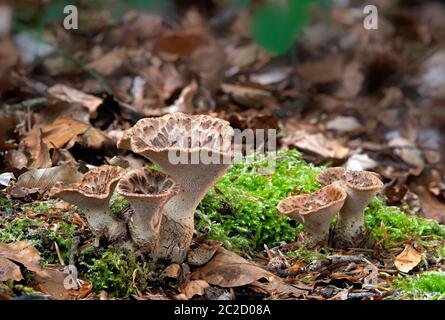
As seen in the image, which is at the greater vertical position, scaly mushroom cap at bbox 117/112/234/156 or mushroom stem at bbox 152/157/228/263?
scaly mushroom cap at bbox 117/112/234/156

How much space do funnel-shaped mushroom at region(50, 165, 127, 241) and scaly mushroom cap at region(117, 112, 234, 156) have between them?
0.51 feet

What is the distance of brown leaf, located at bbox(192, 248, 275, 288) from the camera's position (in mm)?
2666

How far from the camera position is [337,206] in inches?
108

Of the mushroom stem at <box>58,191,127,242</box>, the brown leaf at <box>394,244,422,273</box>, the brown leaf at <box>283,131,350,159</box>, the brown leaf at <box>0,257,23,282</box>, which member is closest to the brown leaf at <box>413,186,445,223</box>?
the brown leaf at <box>283,131,350,159</box>

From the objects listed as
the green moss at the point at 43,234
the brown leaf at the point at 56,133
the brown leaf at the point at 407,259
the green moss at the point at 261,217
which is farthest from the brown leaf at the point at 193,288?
the brown leaf at the point at 56,133

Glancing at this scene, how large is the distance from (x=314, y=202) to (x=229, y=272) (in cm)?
52

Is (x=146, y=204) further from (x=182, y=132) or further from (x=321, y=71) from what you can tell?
(x=321, y=71)

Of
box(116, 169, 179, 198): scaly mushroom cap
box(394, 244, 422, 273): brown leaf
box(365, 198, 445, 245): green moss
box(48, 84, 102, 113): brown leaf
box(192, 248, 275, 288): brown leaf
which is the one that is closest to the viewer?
box(116, 169, 179, 198): scaly mushroom cap

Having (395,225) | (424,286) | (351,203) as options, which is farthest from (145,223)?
(395,225)

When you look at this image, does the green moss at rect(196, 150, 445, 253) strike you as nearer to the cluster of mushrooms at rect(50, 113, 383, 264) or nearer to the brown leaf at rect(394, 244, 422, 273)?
the brown leaf at rect(394, 244, 422, 273)

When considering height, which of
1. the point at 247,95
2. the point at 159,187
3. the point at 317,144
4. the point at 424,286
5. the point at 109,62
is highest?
the point at 159,187

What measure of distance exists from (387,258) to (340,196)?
0.51 metres

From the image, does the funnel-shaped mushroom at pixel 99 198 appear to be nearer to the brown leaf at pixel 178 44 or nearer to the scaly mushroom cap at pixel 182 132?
the scaly mushroom cap at pixel 182 132
